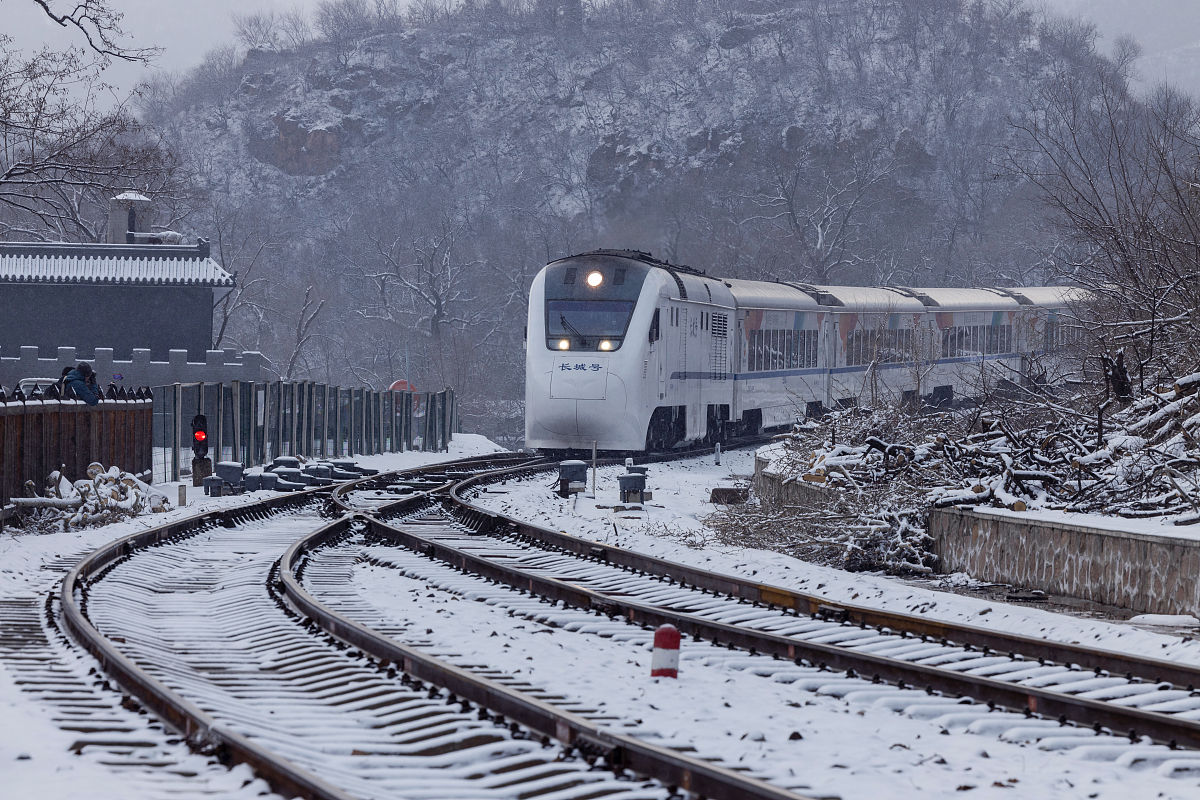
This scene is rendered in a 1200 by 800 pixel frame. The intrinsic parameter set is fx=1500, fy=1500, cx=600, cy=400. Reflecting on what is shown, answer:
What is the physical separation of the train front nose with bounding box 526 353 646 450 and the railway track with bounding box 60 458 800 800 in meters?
13.3

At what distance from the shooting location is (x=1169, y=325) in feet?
51.5

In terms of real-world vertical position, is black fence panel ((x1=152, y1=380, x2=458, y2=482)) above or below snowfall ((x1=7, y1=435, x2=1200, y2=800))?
above

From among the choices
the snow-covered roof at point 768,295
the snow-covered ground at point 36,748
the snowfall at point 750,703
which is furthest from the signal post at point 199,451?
the snow-covered roof at point 768,295

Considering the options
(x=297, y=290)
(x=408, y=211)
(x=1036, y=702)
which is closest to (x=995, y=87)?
(x=408, y=211)

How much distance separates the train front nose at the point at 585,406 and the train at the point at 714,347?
23mm

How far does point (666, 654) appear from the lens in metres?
8.46

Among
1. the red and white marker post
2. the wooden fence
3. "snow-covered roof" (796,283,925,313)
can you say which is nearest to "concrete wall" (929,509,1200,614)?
the red and white marker post

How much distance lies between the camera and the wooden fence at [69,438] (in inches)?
695

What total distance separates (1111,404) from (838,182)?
345 feet

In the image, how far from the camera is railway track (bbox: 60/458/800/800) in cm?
594

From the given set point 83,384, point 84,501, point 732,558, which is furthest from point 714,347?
point 732,558

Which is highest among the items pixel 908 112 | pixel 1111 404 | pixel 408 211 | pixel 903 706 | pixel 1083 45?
pixel 1083 45

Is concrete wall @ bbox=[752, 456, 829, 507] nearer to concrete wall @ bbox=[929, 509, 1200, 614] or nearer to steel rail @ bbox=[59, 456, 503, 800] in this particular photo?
concrete wall @ bbox=[929, 509, 1200, 614]

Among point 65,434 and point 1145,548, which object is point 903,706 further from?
point 65,434
